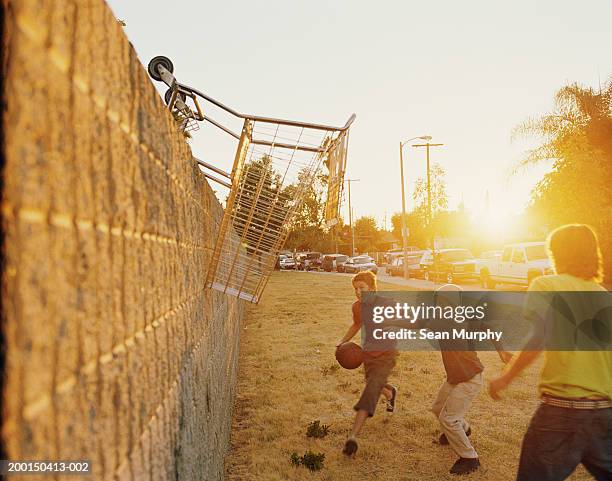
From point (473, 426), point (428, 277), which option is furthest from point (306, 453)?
point (428, 277)

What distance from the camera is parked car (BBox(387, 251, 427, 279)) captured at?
34169mm

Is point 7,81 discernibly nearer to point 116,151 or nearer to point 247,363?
point 116,151

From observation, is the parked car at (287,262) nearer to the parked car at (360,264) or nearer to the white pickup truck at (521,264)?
the parked car at (360,264)

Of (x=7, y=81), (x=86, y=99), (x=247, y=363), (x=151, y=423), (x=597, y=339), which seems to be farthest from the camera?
(x=247, y=363)

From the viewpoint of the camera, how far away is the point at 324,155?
4270mm

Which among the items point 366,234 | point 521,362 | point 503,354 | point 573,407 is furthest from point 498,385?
point 366,234

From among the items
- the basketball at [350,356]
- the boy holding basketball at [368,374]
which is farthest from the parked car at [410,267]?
the boy holding basketball at [368,374]

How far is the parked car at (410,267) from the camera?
1345 inches

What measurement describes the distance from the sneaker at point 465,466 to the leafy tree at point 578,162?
61.6ft

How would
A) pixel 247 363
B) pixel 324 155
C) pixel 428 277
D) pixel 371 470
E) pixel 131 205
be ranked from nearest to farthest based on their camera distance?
pixel 131 205, pixel 324 155, pixel 371 470, pixel 247 363, pixel 428 277

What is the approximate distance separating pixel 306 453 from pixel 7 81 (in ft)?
16.1

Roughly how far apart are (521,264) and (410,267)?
15.3m

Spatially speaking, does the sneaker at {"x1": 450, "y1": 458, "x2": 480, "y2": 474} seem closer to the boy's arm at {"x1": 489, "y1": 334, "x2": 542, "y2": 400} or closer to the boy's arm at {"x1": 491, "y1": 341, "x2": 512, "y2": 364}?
the boy's arm at {"x1": 491, "y1": 341, "x2": 512, "y2": 364}

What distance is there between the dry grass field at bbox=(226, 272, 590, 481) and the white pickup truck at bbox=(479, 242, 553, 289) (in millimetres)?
10721
